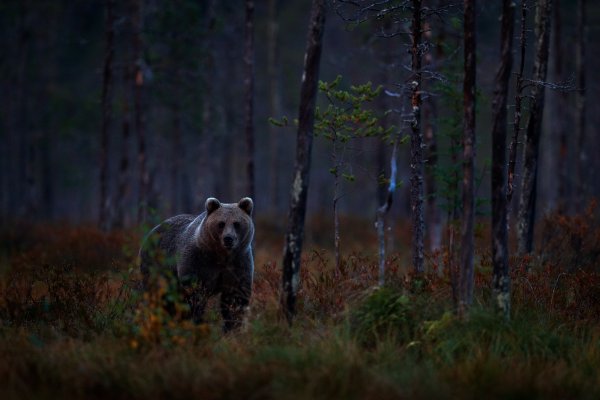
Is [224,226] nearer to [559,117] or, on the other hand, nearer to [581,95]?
[581,95]

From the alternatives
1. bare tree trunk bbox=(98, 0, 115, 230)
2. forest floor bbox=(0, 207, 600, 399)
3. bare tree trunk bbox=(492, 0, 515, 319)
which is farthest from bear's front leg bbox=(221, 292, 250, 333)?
bare tree trunk bbox=(98, 0, 115, 230)

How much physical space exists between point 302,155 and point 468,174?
6.02ft

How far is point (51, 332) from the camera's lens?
276 inches

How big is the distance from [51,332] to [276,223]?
16.5 meters

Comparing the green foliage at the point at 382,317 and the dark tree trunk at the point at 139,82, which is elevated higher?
the dark tree trunk at the point at 139,82

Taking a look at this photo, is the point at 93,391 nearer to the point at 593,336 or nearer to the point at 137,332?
the point at 137,332

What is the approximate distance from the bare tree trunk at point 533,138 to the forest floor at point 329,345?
2029 mm

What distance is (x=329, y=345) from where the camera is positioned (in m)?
6.30

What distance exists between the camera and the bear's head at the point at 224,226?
819cm

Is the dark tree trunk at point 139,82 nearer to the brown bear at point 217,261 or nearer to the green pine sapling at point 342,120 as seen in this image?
the green pine sapling at point 342,120

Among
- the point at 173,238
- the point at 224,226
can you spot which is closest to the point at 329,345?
the point at 224,226

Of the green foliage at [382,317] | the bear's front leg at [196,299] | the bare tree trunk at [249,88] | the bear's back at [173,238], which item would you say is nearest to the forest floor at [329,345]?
the green foliage at [382,317]

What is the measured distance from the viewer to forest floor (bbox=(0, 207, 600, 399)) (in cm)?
552

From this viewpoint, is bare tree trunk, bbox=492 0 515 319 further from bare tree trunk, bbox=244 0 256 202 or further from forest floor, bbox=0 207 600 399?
bare tree trunk, bbox=244 0 256 202
